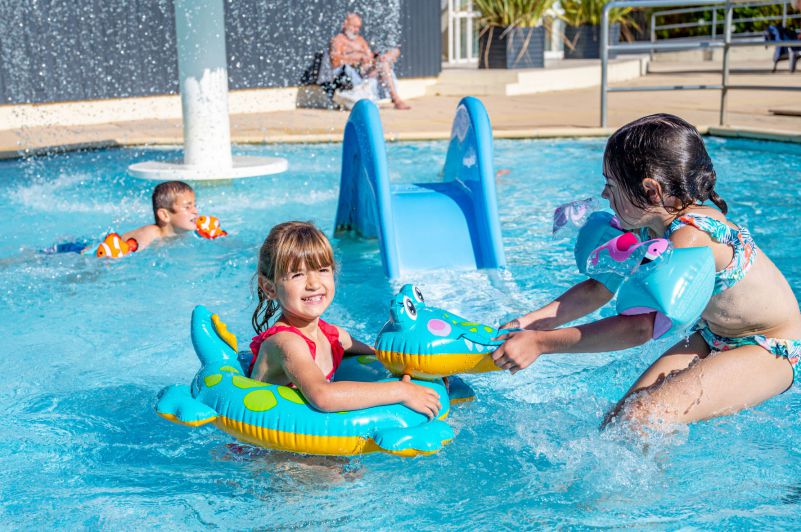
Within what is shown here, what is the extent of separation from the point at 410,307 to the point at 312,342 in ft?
1.16

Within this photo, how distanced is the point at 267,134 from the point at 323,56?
3.10m

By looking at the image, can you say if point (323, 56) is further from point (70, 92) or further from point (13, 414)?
point (13, 414)

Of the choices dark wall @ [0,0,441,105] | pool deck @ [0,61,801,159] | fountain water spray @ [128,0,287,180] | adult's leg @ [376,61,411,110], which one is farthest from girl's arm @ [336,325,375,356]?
adult's leg @ [376,61,411,110]

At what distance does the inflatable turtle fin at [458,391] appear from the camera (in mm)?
3207

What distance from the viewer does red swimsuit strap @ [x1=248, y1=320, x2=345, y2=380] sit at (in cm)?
304

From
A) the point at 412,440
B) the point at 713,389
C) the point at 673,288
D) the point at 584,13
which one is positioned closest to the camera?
the point at 673,288

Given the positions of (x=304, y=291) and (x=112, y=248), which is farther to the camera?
(x=112, y=248)

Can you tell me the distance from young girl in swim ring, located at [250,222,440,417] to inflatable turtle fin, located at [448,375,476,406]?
0.90 ft

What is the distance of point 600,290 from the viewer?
3.19m

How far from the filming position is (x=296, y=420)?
279 centimetres

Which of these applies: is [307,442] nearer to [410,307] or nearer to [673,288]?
[410,307]

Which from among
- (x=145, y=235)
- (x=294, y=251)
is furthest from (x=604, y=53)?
(x=294, y=251)

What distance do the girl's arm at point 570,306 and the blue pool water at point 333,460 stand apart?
0.40m

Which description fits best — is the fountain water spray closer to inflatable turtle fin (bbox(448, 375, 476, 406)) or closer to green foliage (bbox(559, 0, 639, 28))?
inflatable turtle fin (bbox(448, 375, 476, 406))
